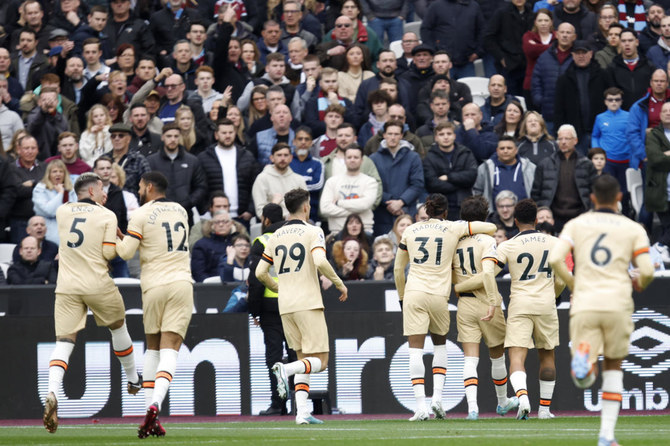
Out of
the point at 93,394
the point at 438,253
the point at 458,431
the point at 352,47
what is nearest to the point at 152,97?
the point at 352,47

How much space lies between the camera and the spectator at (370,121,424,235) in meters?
17.6

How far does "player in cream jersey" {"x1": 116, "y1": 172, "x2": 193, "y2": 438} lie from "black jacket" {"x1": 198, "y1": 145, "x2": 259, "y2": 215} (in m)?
5.76

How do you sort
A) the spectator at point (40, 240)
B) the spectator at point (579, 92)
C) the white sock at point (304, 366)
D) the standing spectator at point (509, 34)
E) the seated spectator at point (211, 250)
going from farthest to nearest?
the standing spectator at point (509, 34) → the spectator at point (579, 92) → the seated spectator at point (211, 250) → the spectator at point (40, 240) → the white sock at point (304, 366)

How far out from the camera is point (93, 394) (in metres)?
15.3

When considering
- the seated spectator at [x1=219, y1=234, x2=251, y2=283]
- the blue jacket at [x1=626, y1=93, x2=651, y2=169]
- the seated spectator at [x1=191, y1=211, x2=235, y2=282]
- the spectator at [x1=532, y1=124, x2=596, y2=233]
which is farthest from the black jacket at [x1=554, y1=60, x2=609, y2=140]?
the seated spectator at [x1=219, y1=234, x2=251, y2=283]

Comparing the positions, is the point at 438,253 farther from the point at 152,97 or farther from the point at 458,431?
the point at 152,97

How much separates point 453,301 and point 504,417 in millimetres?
2188

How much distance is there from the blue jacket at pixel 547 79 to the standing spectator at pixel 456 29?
1488mm

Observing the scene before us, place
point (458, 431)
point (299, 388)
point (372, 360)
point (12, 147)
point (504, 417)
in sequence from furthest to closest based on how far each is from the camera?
point (12, 147), point (372, 360), point (504, 417), point (299, 388), point (458, 431)

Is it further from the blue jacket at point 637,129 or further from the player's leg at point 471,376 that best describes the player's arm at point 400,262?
the blue jacket at point 637,129

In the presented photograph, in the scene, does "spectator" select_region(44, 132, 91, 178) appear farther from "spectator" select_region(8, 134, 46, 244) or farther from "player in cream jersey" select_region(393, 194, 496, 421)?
"player in cream jersey" select_region(393, 194, 496, 421)

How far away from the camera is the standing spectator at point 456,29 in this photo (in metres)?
20.9

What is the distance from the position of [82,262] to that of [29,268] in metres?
4.43

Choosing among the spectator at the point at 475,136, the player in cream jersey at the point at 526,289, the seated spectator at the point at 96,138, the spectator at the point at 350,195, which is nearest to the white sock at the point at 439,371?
the player in cream jersey at the point at 526,289
